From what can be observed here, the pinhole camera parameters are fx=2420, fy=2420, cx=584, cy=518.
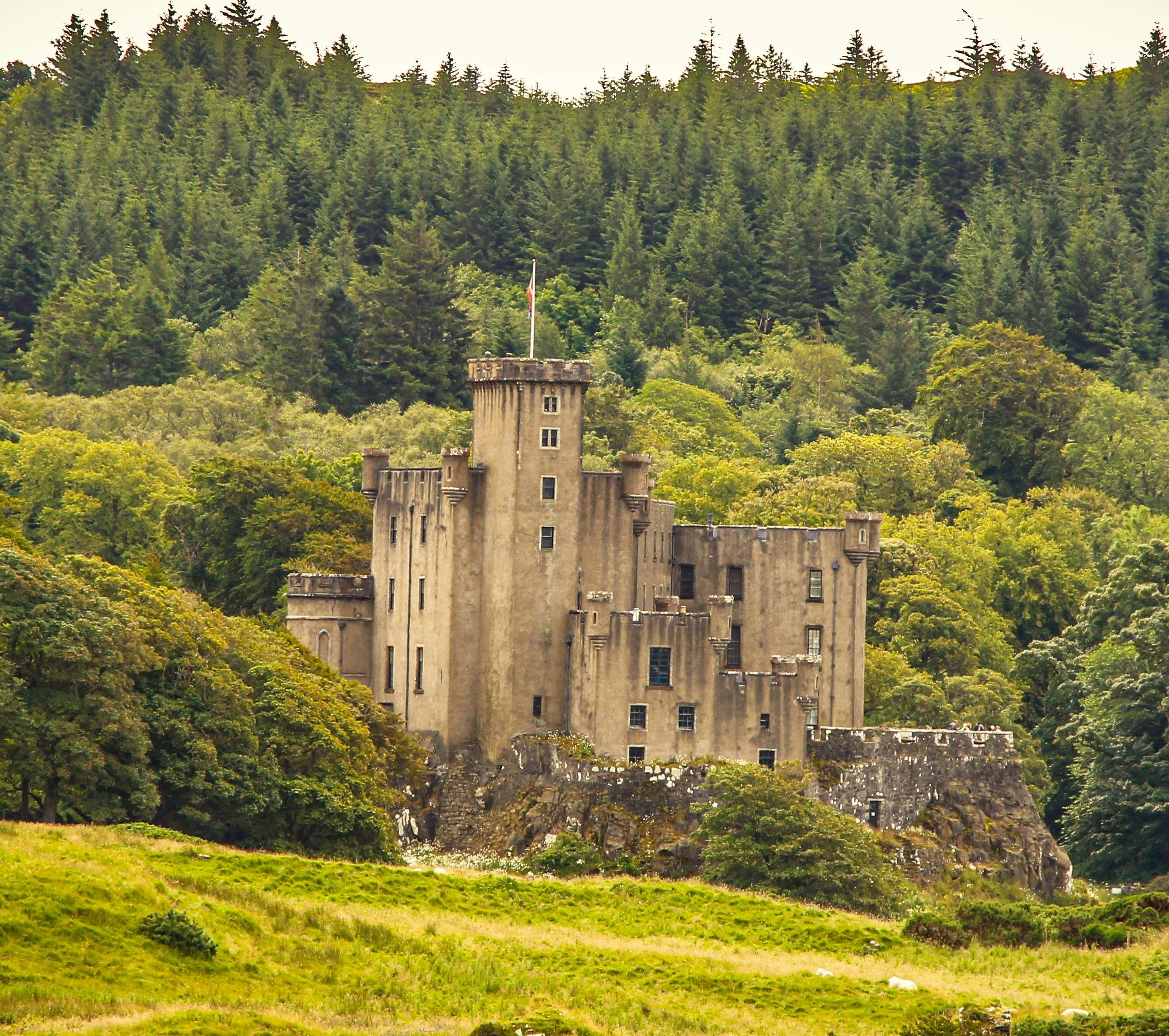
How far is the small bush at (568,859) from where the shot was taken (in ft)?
255

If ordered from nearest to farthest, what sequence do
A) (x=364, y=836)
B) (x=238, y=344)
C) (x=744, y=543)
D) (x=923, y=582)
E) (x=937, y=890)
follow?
(x=364, y=836)
(x=937, y=890)
(x=744, y=543)
(x=923, y=582)
(x=238, y=344)

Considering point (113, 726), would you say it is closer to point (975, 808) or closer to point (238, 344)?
point (975, 808)

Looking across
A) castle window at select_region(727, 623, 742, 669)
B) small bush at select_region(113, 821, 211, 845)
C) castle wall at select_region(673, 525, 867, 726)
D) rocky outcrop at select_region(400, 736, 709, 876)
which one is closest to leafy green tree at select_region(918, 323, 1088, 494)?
castle wall at select_region(673, 525, 867, 726)

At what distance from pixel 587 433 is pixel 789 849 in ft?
213

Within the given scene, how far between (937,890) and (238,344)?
97.0m

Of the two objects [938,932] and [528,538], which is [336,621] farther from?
[938,932]

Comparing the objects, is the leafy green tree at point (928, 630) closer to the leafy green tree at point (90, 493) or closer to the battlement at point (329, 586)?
the battlement at point (329, 586)

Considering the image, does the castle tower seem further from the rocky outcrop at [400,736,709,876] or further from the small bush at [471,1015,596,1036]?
the small bush at [471,1015,596,1036]

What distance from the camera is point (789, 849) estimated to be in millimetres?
74188

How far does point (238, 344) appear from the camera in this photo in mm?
167500

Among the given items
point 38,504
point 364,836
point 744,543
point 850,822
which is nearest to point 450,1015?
point 364,836

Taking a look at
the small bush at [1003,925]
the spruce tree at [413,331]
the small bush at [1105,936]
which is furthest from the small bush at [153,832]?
the spruce tree at [413,331]

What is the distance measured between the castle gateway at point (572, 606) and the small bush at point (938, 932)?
691 inches

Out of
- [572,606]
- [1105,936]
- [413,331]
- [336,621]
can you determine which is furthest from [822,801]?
[413,331]
